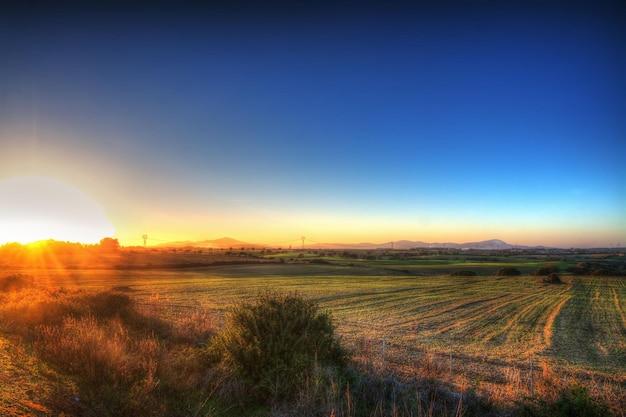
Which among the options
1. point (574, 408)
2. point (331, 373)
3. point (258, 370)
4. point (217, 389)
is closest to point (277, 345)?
point (258, 370)

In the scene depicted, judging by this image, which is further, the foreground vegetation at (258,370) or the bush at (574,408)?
the foreground vegetation at (258,370)

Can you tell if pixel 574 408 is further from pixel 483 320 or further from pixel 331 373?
pixel 483 320

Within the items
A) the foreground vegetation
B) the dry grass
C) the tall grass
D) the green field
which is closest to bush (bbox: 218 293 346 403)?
the foreground vegetation

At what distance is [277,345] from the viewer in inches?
364

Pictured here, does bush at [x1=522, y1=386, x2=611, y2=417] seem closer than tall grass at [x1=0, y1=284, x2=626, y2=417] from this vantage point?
Yes

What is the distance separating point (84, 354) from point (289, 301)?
5.40m

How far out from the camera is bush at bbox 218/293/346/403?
27.6 ft

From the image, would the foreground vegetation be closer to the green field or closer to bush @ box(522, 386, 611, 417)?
bush @ box(522, 386, 611, 417)

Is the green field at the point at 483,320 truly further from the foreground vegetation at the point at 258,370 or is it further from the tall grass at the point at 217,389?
the tall grass at the point at 217,389

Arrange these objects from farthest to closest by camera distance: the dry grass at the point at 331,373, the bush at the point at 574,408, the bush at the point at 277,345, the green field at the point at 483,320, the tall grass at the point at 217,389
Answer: the green field at the point at 483,320 < the bush at the point at 277,345 < the dry grass at the point at 331,373 < the tall grass at the point at 217,389 < the bush at the point at 574,408

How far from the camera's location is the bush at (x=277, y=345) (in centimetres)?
840

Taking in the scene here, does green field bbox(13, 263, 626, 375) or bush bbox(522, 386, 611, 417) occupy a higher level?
bush bbox(522, 386, 611, 417)

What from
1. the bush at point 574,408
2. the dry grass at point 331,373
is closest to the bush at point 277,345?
the dry grass at point 331,373

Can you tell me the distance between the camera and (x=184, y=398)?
26.0 ft
